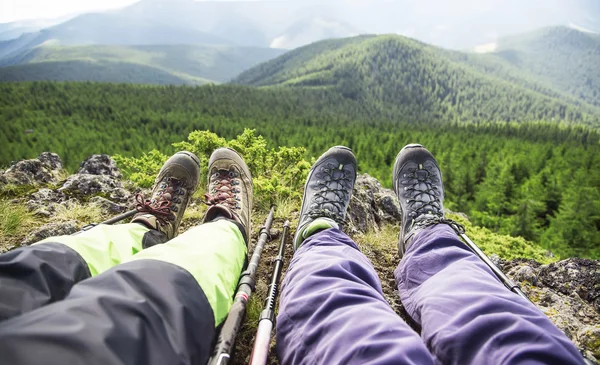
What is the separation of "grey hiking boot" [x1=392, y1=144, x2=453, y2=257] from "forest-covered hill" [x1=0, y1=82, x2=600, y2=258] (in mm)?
7027

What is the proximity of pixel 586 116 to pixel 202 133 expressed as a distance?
171847 mm

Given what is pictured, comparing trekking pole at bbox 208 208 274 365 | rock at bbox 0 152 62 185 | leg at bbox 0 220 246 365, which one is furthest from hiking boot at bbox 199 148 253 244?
rock at bbox 0 152 62 185

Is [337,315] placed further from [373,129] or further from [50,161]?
[373,129]

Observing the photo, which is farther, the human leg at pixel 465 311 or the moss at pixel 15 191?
the moss at pixel 15 191

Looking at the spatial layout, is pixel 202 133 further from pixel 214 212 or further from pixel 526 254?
pixel 526 254

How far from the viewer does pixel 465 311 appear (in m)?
Answer: 1.22

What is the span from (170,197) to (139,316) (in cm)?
174

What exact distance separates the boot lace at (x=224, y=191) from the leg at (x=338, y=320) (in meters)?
0.88

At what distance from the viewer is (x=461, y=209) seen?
88.3ft

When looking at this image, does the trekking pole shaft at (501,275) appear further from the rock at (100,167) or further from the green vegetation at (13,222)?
the rock at (100,167)

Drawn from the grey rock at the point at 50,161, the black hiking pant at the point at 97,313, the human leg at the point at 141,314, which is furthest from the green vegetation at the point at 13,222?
the grey rock at the point at 50,161

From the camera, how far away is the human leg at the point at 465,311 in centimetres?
101

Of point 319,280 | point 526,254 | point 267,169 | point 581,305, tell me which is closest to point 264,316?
point 319,280

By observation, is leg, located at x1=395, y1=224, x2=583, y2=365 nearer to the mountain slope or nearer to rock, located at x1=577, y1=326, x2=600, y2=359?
rock, located at x1=577, y1=326, x2=600, y2=359
